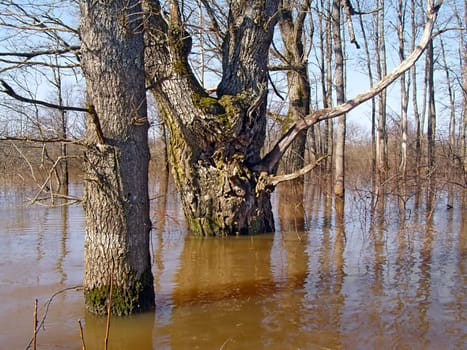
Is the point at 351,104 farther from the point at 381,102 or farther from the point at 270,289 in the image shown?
the point at 381,102

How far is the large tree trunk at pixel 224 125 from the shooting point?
916 cm

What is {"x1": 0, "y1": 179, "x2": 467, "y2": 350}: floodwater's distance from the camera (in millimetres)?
4859

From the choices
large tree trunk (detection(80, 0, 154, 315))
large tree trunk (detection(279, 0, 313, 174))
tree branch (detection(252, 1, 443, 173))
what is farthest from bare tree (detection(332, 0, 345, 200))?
large tree trunk (detection(80, 0, 154, 315))

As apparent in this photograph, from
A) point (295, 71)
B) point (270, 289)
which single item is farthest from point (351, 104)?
point (270, 289)

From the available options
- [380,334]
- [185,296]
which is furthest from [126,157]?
[380,334]

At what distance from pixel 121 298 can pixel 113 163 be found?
4.63ft

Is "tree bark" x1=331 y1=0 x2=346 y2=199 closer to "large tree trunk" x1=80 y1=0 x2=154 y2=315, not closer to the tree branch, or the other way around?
the tree branch

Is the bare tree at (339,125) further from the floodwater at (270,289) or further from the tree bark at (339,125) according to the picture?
the floodwater at (270,289)

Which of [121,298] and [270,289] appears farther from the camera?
[270,289]

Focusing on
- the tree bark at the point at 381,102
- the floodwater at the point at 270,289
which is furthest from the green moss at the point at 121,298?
the tree bark at the point at 381,102

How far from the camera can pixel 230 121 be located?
30.5 ft

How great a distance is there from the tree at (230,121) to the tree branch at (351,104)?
2cm

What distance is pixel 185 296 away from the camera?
626 centimetres

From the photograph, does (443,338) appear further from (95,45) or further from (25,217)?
(25,217)
